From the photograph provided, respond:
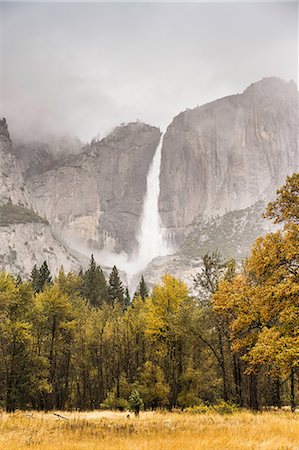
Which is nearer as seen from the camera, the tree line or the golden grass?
the golden grass

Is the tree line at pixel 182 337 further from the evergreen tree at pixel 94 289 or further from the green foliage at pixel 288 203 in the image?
the evergreen tree at pixel 94 289

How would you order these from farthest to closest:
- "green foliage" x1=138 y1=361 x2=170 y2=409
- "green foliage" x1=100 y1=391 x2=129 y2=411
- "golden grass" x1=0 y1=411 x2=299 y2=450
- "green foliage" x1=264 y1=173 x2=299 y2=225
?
"green foliage" x1=100 y1=391 x2=129 y2=411 → "green foliage" x1=138 y1=361 x2=170 y2=409 → "green foliage" x1=264 y1=173 x2=299 y2=225 → "golden grass" x1=0 y1=411 x2=299 y2=450

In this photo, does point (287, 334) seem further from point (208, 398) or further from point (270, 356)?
point (208, 398)

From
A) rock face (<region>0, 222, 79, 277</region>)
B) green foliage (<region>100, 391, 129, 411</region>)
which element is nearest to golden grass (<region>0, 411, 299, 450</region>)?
green foliage (<region>100, 391, 129, 411</region>)

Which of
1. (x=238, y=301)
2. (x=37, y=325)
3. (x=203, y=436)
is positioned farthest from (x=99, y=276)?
(x=203, y=436)

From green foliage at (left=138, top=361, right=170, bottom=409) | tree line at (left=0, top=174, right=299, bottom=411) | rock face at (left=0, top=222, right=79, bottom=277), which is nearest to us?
tree line at (left=0, top=174, right=299, bottom=411)

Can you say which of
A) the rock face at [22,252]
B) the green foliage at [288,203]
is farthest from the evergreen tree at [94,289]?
the rock face at [22,252]

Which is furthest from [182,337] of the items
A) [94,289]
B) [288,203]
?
[94,289]

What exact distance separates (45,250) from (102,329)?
16090cm

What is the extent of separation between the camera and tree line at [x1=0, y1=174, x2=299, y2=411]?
14.7m

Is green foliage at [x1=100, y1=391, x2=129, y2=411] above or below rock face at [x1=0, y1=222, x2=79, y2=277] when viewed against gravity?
below

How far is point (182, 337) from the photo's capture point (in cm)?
3231

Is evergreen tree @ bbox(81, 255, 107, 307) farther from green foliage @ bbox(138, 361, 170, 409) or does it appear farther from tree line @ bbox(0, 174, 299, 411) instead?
green foliage @ bbox(138, 361, 170, 409)

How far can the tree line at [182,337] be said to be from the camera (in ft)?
48.3
